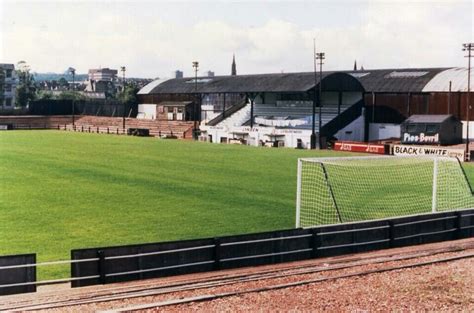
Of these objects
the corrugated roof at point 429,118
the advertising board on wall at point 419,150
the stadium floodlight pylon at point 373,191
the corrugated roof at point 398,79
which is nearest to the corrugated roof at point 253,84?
the corrugated roof at point 398,79

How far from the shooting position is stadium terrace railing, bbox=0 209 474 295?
1523 cm

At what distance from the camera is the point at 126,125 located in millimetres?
94000

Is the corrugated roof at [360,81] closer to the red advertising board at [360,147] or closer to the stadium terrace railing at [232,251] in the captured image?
the red advertising board at [360,147]

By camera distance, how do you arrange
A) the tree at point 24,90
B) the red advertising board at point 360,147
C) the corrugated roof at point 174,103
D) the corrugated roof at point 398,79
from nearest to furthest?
the red advertising board at point 360,147
the corrugated roof at point 398,79
the corrugated roof at point 174,103
the tree at point 24,90

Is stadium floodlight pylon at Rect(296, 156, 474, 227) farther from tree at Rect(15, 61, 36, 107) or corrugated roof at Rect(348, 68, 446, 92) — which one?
tree at Rect(15, 61, 36, 107)

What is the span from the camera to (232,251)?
57.8 ft

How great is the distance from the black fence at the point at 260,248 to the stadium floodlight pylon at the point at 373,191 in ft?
3.73

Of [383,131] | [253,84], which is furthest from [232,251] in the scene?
[253,84]

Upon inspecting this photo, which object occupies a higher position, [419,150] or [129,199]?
[419,150]

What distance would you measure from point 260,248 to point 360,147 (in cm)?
4294

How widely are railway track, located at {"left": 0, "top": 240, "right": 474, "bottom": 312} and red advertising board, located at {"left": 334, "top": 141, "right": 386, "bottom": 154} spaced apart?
1497 inches

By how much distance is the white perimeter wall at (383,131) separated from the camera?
6975cm

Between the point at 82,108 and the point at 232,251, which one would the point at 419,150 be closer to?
the point at 232,251

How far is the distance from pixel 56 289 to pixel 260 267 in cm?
552
